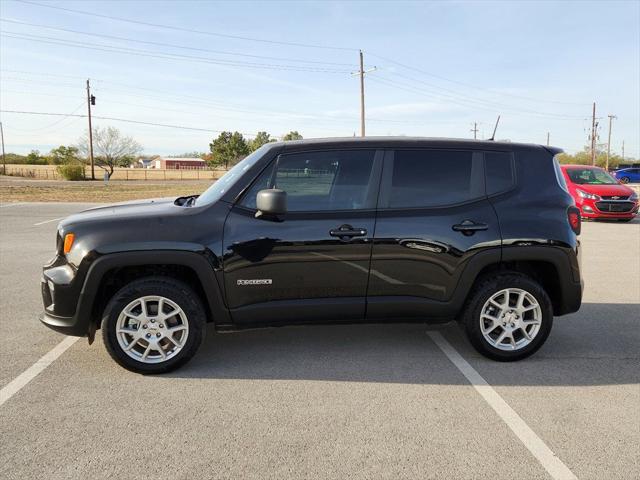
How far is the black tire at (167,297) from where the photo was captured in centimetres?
368

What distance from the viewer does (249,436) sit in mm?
2920

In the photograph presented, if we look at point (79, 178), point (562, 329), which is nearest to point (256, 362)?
point (562, 329)

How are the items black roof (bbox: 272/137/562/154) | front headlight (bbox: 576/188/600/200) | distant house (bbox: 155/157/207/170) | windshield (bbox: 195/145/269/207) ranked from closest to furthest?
windshield (bbox: 195/145/269/207) < black roof (bbox: 272/137/562/154) < front headlight (bbox: 576/188/600/200) < distant house (bbox: 155/157/207/170)

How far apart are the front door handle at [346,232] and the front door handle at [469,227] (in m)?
0.76

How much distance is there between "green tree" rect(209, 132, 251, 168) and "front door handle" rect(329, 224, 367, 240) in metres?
87.3

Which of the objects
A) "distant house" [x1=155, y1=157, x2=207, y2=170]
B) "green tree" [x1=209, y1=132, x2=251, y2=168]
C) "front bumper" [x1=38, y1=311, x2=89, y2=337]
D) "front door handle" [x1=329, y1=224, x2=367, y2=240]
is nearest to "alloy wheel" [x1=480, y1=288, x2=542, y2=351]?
"front door handle" [x1=329, y1=224, x2=367, y2=240]

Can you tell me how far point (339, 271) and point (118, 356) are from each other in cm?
178

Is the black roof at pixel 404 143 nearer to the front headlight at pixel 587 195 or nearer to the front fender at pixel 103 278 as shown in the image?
the front fender at pixel 103 278

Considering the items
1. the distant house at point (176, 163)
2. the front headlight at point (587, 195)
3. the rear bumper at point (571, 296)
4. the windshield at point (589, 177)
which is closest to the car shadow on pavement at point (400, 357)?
the rear bumper at point (571, 296)

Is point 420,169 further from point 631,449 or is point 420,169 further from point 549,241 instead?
point 631,449

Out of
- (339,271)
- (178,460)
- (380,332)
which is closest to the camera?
(178,460)

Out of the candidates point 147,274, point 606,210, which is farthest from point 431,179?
point 606,210

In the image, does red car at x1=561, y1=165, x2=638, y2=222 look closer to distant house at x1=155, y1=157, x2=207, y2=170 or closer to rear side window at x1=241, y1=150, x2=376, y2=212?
rear side window at x1=241, y1=150, x2=376, y2=212

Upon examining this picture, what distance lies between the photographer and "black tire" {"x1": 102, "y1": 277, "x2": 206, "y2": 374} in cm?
368
